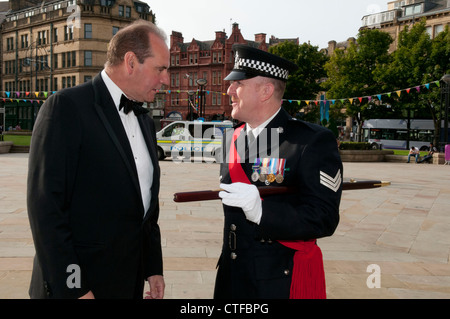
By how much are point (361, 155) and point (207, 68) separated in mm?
47532

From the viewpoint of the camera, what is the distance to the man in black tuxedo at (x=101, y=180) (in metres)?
1.81

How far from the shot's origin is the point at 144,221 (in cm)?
224

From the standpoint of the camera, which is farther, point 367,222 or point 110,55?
point 367,222

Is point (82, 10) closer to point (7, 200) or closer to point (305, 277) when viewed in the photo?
point (7, 200)

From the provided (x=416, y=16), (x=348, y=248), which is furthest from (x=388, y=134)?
(x=348, y=248)

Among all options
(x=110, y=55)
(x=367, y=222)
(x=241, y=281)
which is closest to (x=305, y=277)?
(x=241, y=281)

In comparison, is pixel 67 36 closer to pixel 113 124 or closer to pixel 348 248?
pixel 348 248

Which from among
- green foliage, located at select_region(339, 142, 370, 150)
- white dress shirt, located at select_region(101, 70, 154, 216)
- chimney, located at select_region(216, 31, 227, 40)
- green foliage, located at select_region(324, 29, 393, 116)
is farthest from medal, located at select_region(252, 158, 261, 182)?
chimney, located at select_region(216, 31, 227, 40)

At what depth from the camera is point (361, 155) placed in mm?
25188

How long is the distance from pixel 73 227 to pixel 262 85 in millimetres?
1285

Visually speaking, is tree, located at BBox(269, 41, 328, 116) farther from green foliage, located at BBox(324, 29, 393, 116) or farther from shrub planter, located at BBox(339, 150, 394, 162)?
shrub planter, located at BBox(339, 150, 394, 162)

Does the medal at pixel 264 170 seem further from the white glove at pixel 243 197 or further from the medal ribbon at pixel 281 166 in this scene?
the white glove at pixel 243 197

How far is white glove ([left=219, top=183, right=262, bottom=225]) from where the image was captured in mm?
1905

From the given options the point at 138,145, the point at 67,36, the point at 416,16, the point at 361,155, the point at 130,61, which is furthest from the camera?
the point at 67,36
